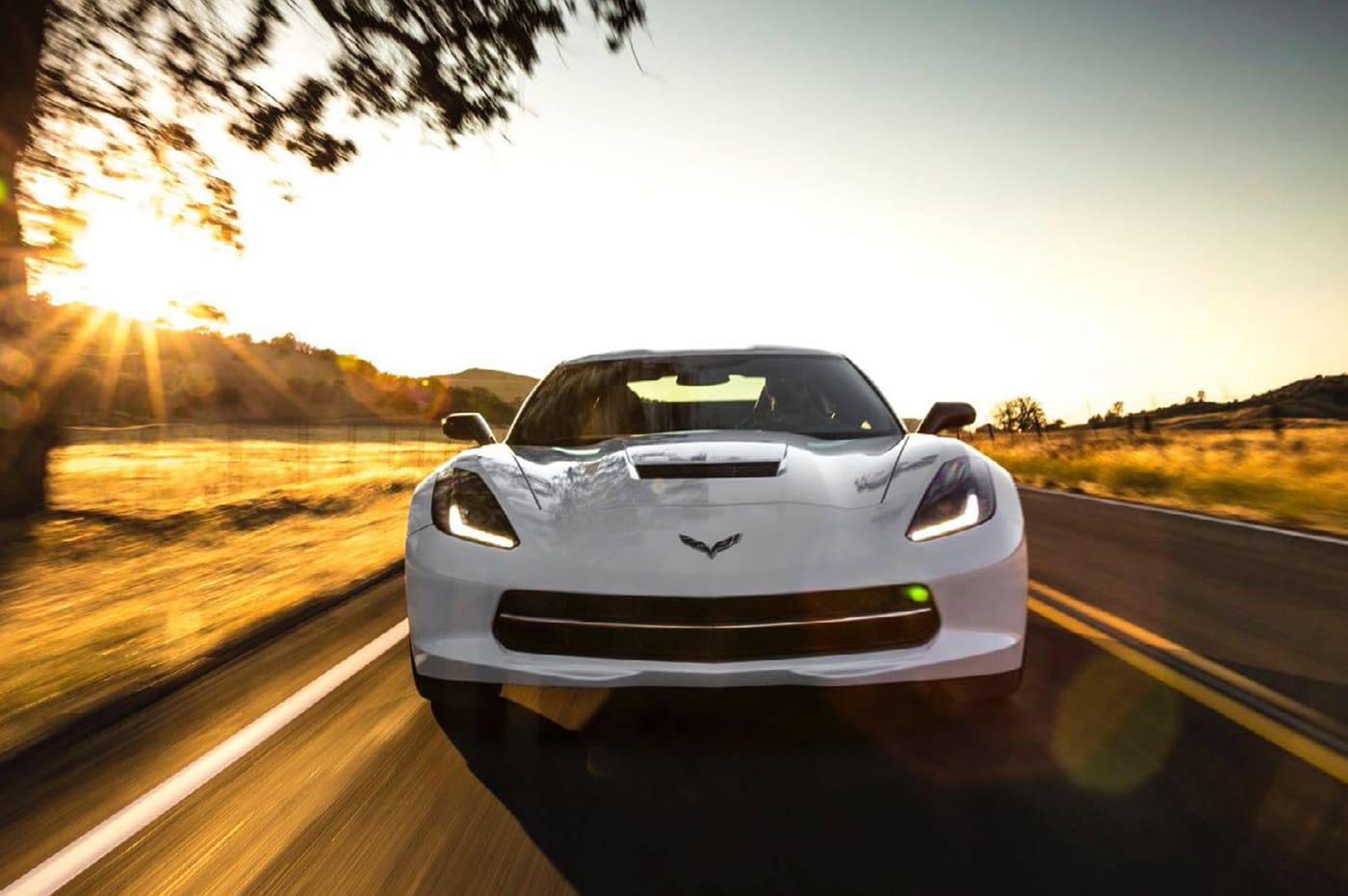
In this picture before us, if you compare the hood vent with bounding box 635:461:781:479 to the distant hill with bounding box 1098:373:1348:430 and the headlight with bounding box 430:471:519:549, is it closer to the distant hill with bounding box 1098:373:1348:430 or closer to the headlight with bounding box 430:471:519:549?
the headlight with bounding box 430:471:519:549

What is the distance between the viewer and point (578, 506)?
3.47 metres

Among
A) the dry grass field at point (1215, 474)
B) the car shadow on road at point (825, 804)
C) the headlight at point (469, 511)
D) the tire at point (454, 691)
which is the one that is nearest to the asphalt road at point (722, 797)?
the car shadow on road at point (825, 804)

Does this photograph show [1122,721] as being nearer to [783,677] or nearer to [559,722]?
[783,677]

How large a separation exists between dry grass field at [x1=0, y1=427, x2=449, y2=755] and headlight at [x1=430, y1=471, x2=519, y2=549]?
1790 mm

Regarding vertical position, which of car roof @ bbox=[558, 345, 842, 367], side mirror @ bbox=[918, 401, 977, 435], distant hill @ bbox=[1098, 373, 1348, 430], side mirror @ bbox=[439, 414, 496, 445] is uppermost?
car roof @ bbox=[558, 345, 842, 367]

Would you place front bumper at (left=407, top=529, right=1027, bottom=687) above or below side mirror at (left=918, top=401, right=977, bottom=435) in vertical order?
below

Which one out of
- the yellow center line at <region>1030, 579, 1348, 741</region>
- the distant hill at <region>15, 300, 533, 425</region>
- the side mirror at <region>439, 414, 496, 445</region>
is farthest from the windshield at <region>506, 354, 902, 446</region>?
the distant hill at <region>15, 300, 533, 425</region>

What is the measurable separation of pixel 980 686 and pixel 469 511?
186 centimetres

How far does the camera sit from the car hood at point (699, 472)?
3463 millimetres

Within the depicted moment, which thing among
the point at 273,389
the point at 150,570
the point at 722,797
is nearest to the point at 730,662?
the point at 722,797

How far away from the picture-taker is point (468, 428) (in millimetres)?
4855

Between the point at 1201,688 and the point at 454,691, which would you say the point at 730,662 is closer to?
the point at 454,691

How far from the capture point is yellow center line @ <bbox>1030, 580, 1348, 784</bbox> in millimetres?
3326

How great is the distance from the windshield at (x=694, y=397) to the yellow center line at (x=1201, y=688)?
59.7 inches
